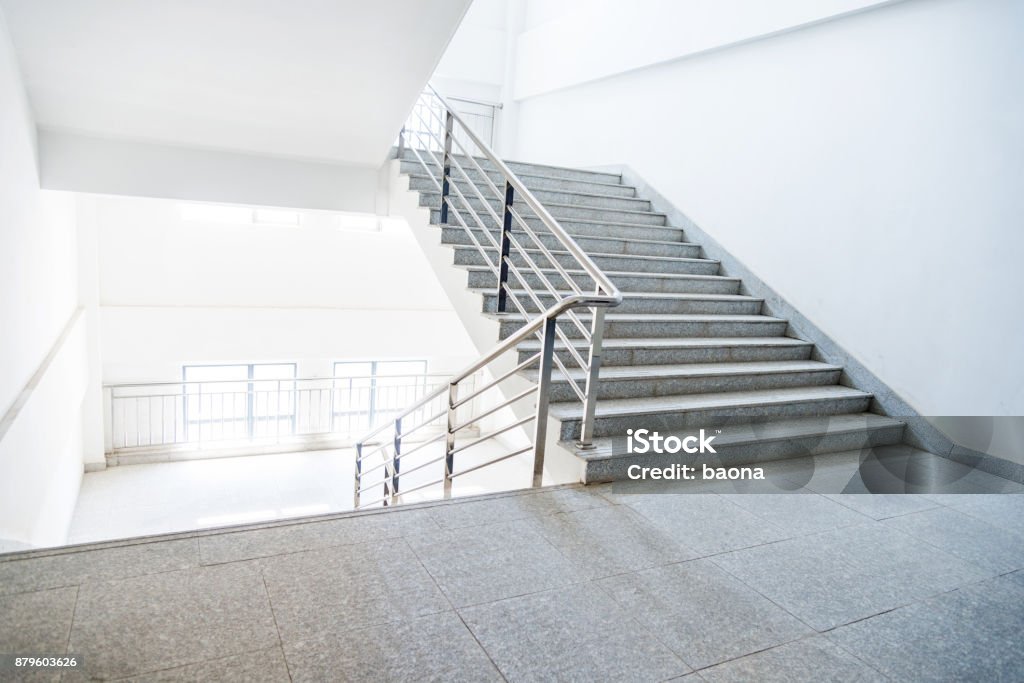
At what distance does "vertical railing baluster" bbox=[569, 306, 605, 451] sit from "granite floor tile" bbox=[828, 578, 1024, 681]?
135 centimetres

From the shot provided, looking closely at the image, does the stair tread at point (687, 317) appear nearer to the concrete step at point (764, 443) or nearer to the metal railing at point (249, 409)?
the concrete step at point (764, 443)

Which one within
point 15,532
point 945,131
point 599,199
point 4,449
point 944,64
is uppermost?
point 944,64

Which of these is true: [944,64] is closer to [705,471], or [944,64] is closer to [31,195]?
[705,471]

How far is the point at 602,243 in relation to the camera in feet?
17.1

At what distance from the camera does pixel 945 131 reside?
382 cm

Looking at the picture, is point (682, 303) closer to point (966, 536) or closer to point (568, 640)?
point (966, 536)

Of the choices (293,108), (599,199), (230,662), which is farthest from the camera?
(599,199)

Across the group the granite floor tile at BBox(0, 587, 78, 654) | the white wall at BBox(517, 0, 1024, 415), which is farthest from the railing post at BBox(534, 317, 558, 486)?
the white wall at BBox(517, 0, 1024, 415)

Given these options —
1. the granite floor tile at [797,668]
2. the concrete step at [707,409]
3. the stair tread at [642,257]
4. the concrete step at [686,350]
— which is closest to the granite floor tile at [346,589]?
the granite floor tile at [797,668]

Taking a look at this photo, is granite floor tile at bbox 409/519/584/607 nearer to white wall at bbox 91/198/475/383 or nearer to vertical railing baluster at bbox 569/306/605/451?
vertical railing baluster at bbox 569/306/605/451

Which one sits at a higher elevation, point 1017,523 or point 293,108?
point 293,108

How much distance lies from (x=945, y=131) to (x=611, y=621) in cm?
355

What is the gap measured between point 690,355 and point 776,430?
2.66ft

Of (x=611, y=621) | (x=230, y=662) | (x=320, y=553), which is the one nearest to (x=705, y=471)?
(x=611, y=621)
